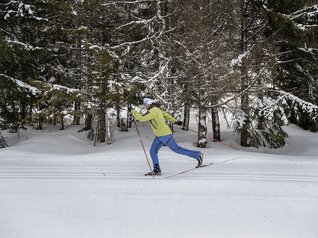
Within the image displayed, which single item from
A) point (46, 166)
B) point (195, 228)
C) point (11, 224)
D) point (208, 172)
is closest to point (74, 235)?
point (11, 224)

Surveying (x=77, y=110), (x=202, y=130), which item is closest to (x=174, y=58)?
(x=202, y=130)

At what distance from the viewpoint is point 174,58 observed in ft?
49.9

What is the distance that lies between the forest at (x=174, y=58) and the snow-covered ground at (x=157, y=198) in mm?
4107

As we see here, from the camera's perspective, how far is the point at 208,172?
937cm

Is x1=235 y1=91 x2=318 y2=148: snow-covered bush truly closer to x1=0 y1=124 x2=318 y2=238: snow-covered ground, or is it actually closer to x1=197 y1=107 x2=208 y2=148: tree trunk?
x1=197 y1=107 x2=208 y2=148: tree trunk

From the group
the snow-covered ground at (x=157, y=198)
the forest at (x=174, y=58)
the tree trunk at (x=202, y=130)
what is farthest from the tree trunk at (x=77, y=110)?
the tree trunk at (x=202, y=130)

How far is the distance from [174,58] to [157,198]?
29.5ft

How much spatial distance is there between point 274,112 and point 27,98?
1019 centimetres

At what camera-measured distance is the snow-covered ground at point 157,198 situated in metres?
5.73

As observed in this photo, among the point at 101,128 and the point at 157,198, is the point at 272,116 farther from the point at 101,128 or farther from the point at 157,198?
the point at 157,198

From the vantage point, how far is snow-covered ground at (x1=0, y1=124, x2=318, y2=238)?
5727mm

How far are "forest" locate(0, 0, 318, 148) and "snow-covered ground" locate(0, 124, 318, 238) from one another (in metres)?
4.11

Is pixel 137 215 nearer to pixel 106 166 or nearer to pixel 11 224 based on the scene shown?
pixel 11 224

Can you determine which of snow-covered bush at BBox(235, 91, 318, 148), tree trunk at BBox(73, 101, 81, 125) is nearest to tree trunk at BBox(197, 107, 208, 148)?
snow-covered bush at BBox(235, 91, 318, 148)
